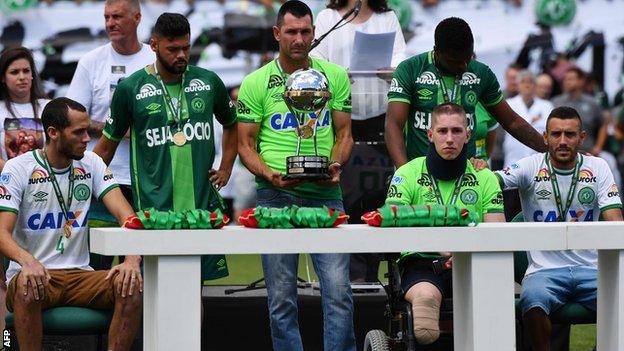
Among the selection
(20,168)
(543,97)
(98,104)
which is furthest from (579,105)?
(20,168)

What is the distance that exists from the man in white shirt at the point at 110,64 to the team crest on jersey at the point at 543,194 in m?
2.35

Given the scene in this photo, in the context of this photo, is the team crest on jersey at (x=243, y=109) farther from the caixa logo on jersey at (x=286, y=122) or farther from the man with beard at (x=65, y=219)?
the man with beard at (x=65, y=219)

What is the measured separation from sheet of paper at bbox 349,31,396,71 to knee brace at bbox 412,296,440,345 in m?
2.14

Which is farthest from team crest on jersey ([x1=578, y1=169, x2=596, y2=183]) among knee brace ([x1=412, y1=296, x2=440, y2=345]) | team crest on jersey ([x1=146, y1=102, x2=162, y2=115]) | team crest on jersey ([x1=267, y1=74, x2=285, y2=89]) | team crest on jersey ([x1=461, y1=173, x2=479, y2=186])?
team crest on jersey ([x1=146, y1=102, x2=162, y2=115])

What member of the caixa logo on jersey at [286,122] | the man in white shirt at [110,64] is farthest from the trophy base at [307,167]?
the man in white shirt at [110,64]

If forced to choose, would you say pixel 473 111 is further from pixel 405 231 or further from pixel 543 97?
pixel 543 97

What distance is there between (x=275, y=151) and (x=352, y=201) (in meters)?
1.61

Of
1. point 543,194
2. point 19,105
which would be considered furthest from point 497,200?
point 19,105

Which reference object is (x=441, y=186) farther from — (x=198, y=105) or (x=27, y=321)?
(x=27, y=321)

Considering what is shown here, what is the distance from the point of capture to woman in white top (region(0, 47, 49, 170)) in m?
8.98

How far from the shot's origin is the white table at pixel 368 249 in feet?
20.8

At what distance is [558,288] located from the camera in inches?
312

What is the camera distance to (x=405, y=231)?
6.45 m

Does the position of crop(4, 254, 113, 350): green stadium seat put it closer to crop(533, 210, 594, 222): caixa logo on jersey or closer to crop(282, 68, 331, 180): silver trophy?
crop(282, 68, 331, 180): silver trophy
